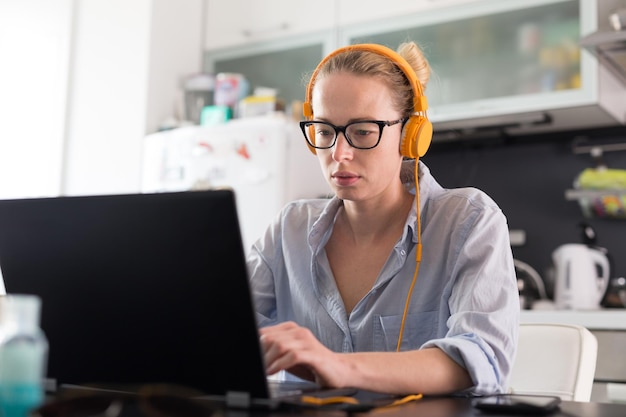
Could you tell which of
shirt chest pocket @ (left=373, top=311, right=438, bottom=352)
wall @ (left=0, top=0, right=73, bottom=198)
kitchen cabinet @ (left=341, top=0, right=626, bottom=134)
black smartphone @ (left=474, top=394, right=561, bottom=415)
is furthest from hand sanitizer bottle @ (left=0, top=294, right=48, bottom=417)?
wall @ (left=0, top=0, right=73, bottom=198)

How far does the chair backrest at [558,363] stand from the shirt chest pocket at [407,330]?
240mm

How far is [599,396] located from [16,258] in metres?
1.98

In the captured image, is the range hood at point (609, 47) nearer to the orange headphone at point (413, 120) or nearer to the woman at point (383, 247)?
the woman at point (383, 247)

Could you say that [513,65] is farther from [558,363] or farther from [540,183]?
[558,363]

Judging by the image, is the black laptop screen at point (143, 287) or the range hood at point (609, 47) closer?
the black laptop screen at point (143, 287)

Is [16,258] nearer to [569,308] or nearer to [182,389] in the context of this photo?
[182,389]

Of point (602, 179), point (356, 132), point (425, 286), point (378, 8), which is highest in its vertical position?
point (378, 8)

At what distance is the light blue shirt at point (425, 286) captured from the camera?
104 centimetres

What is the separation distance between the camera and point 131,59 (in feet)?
11.4

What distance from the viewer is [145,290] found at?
2.46ft

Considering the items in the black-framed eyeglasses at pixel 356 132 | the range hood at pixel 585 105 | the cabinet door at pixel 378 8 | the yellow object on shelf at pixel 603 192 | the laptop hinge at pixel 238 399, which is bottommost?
the laptop hinge at pixel 238 399

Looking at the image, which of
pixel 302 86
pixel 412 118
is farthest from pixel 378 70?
pixel 302 86

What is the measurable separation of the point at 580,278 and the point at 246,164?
1.31 m

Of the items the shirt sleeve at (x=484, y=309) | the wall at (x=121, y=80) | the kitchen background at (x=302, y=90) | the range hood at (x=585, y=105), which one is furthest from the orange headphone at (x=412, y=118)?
the wall at (x=121, y=80)
